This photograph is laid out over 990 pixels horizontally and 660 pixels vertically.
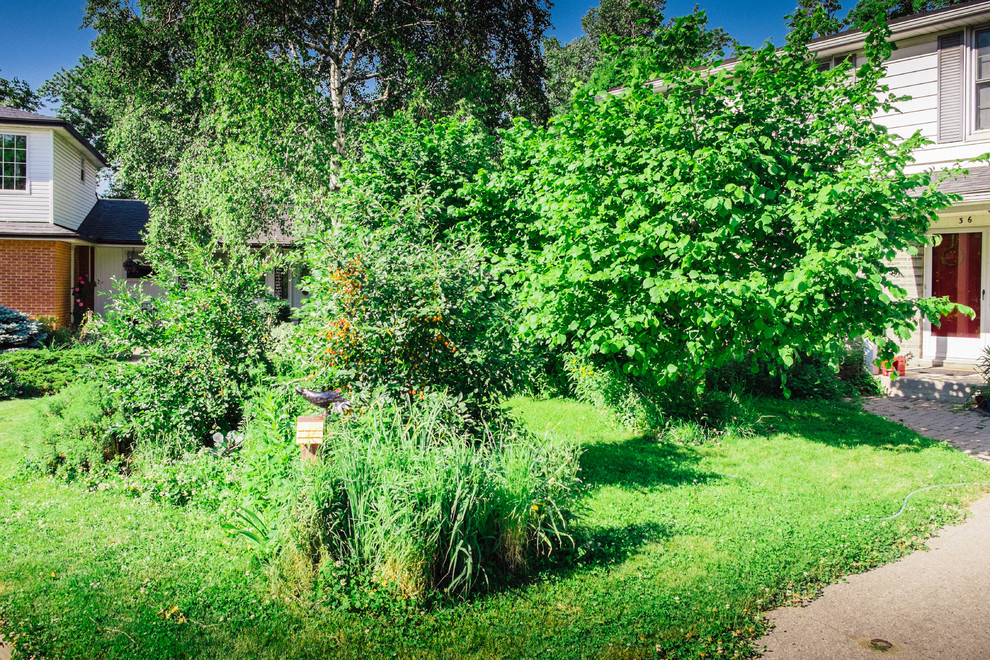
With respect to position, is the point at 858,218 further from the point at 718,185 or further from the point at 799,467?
the point at 799,467

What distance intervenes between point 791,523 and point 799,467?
1.94m

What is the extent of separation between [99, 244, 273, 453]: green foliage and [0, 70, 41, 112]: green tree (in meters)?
35.0

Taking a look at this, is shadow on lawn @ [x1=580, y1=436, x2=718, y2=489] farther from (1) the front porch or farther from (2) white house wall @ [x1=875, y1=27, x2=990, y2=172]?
(2) white house wall @ [x1=875, y1=27, x2=990, y2=172]

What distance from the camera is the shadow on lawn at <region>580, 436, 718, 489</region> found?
20.7ft

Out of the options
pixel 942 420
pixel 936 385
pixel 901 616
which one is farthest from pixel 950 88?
pixel 901 616

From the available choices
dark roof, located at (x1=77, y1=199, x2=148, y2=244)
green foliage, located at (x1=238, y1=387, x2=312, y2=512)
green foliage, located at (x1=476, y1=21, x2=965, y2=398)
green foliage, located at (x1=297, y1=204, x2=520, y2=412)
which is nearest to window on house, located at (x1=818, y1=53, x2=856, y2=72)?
green foliage, located at (x1=476, y1=21, x2=965, y2=398)

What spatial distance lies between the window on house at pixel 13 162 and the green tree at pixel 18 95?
20137 mm

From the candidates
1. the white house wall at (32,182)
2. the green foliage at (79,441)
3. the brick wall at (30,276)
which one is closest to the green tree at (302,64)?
the white house wall at (32,182)

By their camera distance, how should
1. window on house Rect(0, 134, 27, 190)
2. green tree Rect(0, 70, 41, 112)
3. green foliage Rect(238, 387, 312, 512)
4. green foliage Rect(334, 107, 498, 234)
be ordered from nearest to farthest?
green foliage Rect(238, 387, 312, 512), green foliage Rect(334, 107, 498, 234), window on house Rect(0, 134, 27, 190), green tree Rect(0, 70, 41, 112)

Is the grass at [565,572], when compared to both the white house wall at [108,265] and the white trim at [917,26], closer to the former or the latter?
the white trim at [917,26]

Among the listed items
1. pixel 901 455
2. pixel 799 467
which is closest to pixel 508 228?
pixel 799 467

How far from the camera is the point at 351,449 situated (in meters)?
4.26

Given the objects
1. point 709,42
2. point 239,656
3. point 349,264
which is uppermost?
point 709,42

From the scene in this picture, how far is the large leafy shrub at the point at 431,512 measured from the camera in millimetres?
3850
